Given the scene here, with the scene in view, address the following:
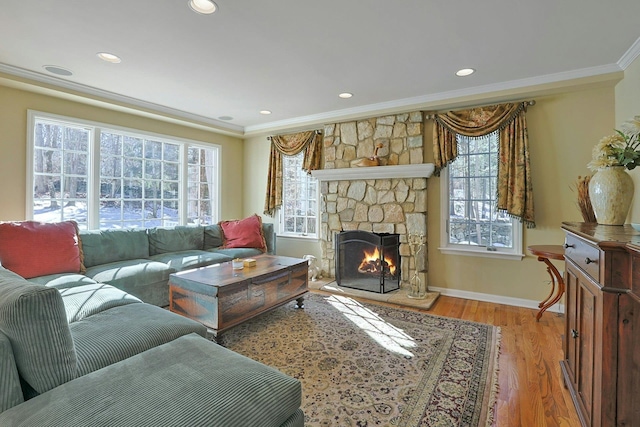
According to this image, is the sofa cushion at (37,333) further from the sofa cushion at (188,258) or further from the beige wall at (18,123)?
the beige wall at (18,123)

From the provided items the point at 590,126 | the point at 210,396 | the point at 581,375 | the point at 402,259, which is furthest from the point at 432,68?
the point at 210,396

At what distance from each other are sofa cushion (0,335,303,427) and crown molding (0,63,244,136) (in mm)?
3355

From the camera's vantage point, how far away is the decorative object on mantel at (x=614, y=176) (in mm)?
1677

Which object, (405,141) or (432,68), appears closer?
(432,68)

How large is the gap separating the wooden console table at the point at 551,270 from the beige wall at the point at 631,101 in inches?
25.2

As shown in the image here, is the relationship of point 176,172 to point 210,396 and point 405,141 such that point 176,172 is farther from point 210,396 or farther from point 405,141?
point 210,396

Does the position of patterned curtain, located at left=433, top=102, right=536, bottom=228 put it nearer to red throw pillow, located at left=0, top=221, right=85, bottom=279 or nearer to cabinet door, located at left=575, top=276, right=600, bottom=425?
cabinet door, located at left=575, top=276, right=600, bottom=425

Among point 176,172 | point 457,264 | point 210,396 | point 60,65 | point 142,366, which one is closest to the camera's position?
point 210,396

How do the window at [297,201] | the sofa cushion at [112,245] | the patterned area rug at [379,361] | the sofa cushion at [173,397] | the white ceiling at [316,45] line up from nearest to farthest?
1. the sofa cushion at [173,397]
2. the patterned area rug at [379,361]
3. the white ceiling at [316,45]
4. the sofa cushion at [112,245]
5. the window at [297,201]

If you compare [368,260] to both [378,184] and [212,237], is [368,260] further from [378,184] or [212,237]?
[212,237]

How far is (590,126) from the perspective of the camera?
10.3 ft

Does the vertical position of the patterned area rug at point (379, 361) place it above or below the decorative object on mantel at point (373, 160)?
below

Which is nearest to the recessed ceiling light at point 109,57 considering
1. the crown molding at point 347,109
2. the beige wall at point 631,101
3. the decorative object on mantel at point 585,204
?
the crown molding at point 347,109

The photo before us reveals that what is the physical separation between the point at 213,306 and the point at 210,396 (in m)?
1.44
